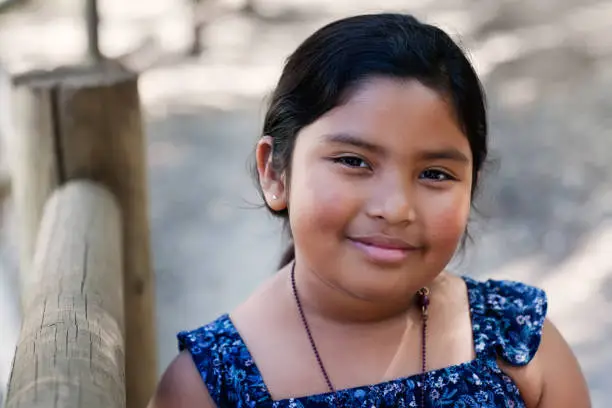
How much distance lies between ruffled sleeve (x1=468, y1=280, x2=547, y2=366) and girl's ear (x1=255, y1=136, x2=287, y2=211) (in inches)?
14.1

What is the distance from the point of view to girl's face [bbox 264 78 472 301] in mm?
1395

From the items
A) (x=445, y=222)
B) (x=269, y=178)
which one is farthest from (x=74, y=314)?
(x=445, y=222)

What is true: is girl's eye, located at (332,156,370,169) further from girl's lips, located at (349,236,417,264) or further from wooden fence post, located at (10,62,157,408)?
wooden fence post, located at (10,62,157,408)

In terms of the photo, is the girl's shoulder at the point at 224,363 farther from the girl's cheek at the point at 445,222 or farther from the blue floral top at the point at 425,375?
the girl's cheek at the point at 445,222

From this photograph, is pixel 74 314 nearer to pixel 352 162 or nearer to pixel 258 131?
pixel 352 162

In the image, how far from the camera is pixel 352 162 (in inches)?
56.2

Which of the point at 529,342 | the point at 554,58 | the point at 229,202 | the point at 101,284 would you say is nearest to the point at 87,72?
the point at 101,284

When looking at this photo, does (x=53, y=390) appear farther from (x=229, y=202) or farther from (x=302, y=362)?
(x=229, y=202)

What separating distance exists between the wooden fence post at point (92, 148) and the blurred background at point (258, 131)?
295mm

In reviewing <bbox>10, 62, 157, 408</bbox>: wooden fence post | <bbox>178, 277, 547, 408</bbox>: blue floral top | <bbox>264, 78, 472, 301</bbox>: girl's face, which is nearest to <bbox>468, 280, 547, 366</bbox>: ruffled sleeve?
<bbox>178, 277, 547, 408</bbox>: blue floral top

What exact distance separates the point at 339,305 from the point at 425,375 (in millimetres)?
162

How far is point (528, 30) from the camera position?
269 inches

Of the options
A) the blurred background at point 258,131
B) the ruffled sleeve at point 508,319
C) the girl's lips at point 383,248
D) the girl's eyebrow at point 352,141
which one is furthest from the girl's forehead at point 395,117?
the blurred background at point 258,131

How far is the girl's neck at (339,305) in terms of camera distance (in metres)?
1.55
